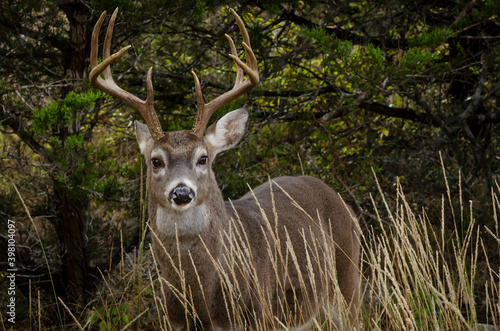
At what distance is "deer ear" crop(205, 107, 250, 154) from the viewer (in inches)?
159

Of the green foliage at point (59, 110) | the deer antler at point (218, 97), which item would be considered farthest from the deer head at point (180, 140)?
the green foliage at point (59, 110)

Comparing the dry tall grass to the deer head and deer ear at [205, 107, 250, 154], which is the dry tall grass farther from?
deer ear at [205, 107, 250, 154]

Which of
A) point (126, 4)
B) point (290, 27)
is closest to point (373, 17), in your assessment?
point (290, 27)

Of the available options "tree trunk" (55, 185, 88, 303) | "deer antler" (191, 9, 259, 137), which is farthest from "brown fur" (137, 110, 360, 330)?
"tree trunk" (55, 185, 88, 303)

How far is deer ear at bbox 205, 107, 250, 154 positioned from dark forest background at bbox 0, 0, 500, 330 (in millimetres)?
523

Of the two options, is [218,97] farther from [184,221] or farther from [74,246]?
[74,246]

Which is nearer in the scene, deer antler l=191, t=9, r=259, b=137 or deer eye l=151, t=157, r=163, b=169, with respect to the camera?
deer eye l=151, t=157, r=163, b=169

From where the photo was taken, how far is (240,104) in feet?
16.3

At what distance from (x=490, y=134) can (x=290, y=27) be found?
2.51 metres

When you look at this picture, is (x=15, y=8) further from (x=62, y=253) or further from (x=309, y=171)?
(x=309, y=171)

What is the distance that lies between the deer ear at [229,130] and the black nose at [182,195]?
0.82m

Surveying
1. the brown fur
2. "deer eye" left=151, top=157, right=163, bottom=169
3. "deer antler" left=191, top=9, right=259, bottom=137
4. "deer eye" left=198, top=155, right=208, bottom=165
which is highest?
"deer antler" left=191, top=9, right=259, bottom=137

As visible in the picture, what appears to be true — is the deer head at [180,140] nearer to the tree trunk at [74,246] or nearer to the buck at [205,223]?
the buck at [205,223]

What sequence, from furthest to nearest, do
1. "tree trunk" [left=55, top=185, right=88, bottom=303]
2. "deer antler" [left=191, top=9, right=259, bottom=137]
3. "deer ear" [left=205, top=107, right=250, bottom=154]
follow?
"tree trunk" [left=55, top=185, right=88, bottom=303]
"deer ear" [left=205, top=107, right=250, bottom=154]
"deer antler" [left=191, top=9, right=259, bottom=137]
